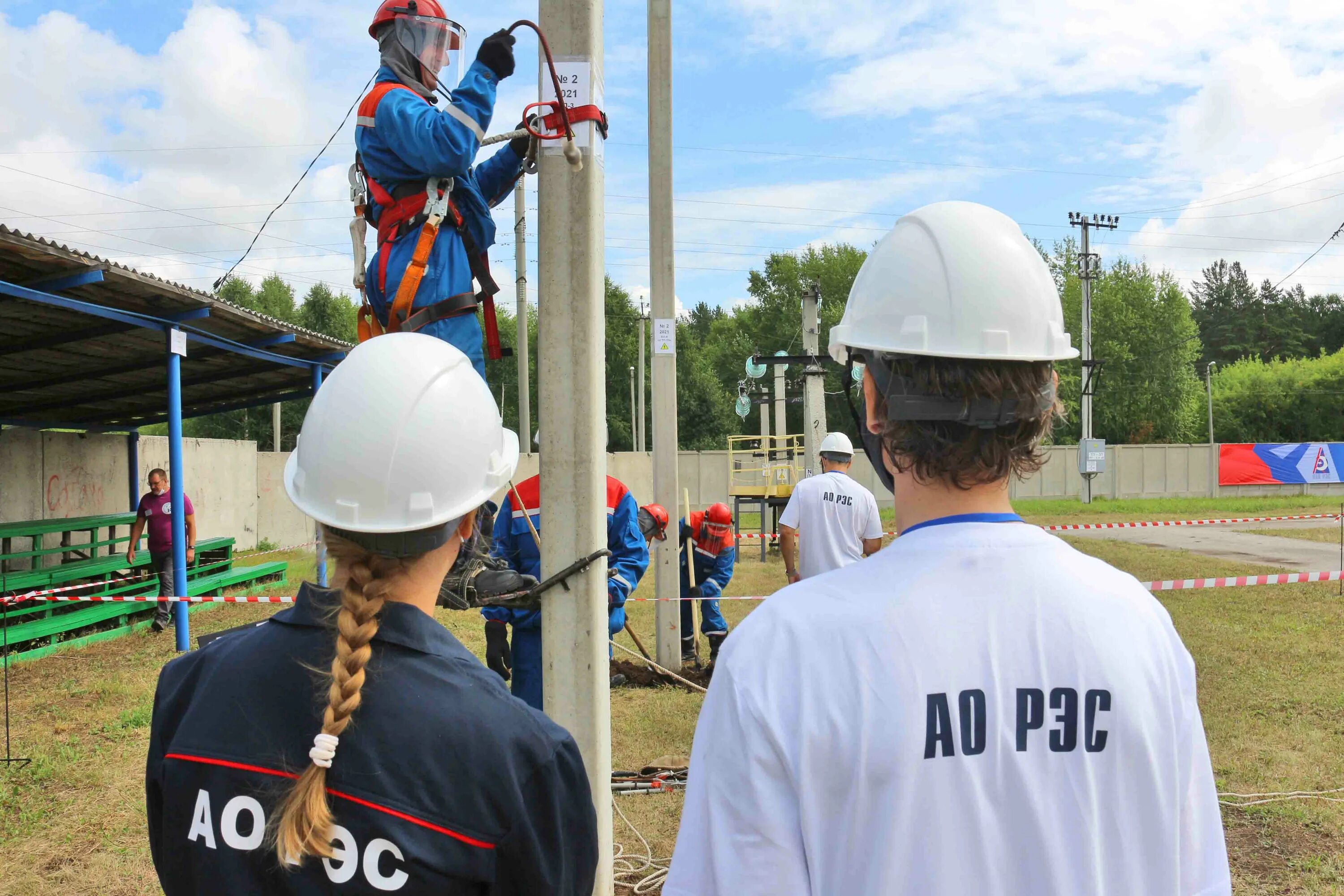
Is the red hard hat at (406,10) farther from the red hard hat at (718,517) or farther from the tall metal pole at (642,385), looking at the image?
the tall metal pole at (642,385)

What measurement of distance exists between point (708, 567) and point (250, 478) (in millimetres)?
16367

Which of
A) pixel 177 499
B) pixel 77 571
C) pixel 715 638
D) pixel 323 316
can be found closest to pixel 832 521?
pixel 715 638

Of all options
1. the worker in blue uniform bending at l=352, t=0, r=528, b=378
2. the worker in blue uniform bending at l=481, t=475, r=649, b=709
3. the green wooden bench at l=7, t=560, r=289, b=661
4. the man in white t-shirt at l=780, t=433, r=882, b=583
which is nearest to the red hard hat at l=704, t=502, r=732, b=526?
the man in white t-shirt at l=780, t=433, r=882, b=583

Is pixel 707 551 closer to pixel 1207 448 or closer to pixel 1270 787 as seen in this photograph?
pixel 1270 787

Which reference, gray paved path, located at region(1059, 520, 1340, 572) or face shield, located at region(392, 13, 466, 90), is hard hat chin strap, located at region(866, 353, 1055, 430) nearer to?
face shield, located at region(392, 13, 466, 90)

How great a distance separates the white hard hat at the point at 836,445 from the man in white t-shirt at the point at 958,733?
7.54 m

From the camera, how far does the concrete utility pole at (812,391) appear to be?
18609 mm

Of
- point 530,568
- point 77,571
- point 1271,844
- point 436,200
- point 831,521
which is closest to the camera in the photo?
point 436,200

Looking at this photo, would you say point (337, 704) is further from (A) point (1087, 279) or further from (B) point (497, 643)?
(A) point (1087, 279)

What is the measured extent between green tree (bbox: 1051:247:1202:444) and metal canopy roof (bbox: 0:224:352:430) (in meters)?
54.8

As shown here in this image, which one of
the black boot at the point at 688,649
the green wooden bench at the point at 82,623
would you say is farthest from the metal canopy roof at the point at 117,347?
the black boot at the point at 688,649

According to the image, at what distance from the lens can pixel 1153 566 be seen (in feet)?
56.2

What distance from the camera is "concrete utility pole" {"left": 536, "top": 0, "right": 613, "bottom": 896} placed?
284 centimetres

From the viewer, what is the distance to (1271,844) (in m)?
5.27
